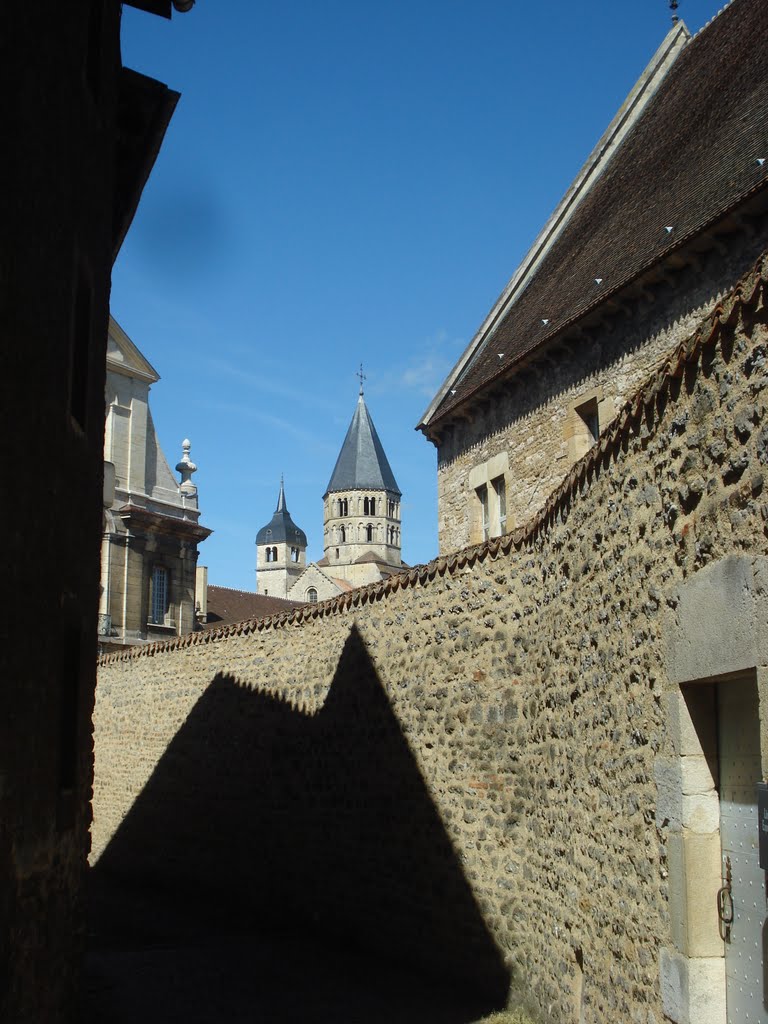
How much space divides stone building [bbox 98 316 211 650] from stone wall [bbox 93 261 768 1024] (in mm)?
17644

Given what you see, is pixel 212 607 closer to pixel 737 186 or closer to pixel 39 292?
pixel 737 186

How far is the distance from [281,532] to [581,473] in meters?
105

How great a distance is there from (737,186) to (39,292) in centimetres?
747

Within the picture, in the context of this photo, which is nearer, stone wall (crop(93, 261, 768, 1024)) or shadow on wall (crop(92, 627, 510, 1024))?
stone wall (crop(93, 261, 768, 1024))

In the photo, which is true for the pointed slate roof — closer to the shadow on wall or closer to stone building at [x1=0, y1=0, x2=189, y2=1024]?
the shadow on wall

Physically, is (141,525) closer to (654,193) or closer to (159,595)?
(159,595)

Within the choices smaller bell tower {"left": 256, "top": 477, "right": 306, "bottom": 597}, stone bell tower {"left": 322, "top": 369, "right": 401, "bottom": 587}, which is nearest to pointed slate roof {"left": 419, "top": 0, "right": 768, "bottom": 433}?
stone bell tower {"left": 322, "top": 369, "right": 401, "bottom": 587}

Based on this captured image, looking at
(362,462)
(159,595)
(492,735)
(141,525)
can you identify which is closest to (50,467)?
(492,735)

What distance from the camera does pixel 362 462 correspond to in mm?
96938

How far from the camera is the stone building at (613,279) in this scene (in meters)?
11.2

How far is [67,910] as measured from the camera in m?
6.50

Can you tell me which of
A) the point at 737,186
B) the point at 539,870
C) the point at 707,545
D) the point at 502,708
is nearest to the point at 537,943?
the point at 539,870

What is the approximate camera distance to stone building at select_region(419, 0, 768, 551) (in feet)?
36.7

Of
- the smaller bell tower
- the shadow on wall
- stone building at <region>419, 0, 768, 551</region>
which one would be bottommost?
the shadow on wall
